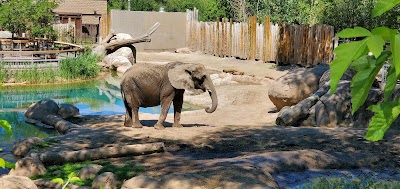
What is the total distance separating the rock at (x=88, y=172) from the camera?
710 centimetres

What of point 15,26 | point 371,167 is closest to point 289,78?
point 371,167

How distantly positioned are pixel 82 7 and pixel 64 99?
26.3 m

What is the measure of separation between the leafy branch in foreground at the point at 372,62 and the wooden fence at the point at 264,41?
19895mm

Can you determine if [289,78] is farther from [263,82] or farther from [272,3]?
[272,3]

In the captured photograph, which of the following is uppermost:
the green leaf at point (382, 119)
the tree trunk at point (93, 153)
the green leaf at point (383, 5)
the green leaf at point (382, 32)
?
the green leaf at point (383, 5)

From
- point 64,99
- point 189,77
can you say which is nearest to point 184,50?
point 64,99

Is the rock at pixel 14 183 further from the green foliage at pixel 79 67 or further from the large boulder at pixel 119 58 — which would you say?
the large boulder at pixel 119 58

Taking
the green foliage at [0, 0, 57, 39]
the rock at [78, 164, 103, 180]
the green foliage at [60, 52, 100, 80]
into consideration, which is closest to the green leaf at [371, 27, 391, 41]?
the rock at [78, 164, 103, 180]

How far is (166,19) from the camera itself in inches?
1325

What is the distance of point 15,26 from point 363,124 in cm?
1600

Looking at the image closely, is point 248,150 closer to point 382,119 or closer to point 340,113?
point 340,113

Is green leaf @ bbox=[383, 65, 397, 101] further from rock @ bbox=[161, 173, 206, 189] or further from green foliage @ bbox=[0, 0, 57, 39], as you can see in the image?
green foliage @ bbox=[0, 0, 57, 39]

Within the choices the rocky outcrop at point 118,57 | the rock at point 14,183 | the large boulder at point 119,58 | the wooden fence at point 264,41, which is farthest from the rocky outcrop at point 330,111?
the large boulder at point 119,58

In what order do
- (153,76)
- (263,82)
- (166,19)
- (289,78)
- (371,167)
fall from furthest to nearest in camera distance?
(166,19), (263,82), (289,78), (153,76), (371,167)
